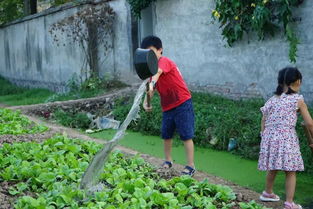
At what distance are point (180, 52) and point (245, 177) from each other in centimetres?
516

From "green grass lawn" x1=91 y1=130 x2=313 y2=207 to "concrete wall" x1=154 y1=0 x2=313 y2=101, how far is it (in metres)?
2.00

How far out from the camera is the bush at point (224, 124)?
6.12 m

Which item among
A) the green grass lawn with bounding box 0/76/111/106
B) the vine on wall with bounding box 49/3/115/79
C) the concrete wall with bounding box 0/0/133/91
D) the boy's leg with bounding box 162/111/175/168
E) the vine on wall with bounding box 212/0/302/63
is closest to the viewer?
the boy's leg with bounding box 162/111/175/168

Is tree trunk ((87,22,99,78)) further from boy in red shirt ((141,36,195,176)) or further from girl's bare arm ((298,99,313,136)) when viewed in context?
girl's bare arm ((298,99,313,136))

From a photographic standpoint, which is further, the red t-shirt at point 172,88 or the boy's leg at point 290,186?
the red t-shirt at point 172,88

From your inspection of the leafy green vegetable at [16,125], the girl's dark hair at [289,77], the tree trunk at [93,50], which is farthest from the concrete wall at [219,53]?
the leafy green vegetable at [16,125]

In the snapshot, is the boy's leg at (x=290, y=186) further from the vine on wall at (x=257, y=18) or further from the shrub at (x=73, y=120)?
the shrub at (x=73, y=120)

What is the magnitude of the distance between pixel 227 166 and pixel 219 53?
12.0ft

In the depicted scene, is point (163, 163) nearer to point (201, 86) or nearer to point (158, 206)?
point (158, 206)

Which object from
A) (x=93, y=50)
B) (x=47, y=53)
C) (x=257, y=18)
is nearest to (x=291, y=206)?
(x=257, y=18)

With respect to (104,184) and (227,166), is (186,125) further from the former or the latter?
(104,184)

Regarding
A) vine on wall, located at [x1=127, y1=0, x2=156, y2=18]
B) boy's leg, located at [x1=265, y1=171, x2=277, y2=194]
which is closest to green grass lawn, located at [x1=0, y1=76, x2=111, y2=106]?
vine on wall, located at [x1=127, y1=0, x2=156, y2=18]

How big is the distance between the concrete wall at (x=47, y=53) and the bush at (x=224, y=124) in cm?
333

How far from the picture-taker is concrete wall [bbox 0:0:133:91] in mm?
11664
